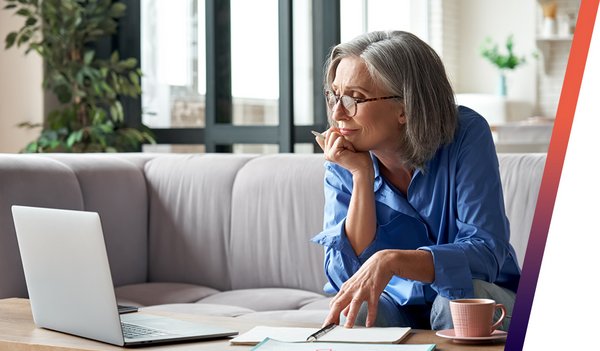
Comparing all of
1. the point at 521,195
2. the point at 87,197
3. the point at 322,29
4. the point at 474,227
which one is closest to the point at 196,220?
the point at 87,197

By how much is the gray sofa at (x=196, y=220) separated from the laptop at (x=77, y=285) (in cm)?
125

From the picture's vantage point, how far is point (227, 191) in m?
3.39

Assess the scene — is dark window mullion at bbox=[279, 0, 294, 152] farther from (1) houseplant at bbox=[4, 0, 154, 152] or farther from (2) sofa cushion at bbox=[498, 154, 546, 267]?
(2) sofa cushion at bbox=[498, 154, 546, 267]

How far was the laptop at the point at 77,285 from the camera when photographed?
1.45 meters

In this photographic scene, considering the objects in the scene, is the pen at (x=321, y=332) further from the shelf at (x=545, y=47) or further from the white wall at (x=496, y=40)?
the shelf at (x=545, y=47)

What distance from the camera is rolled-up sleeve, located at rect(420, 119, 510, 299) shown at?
1.71m

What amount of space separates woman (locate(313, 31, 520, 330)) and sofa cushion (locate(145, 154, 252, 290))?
1414 mm

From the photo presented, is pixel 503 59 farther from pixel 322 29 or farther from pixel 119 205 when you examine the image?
pixel 119 205

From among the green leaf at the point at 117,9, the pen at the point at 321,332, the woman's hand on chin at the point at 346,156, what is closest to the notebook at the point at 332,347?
the pen at the point at 321,332

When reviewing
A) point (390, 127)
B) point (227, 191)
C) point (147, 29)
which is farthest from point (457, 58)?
point (390, 127)

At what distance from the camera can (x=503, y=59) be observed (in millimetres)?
8320

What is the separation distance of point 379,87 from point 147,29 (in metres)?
3.20

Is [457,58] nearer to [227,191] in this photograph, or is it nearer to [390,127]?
[227,191]

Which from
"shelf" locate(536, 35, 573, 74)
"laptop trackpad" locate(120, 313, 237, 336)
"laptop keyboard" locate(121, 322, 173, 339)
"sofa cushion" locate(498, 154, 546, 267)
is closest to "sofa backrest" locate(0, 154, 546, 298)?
"sofa cushion" locate(498, 154, 546, 267)
